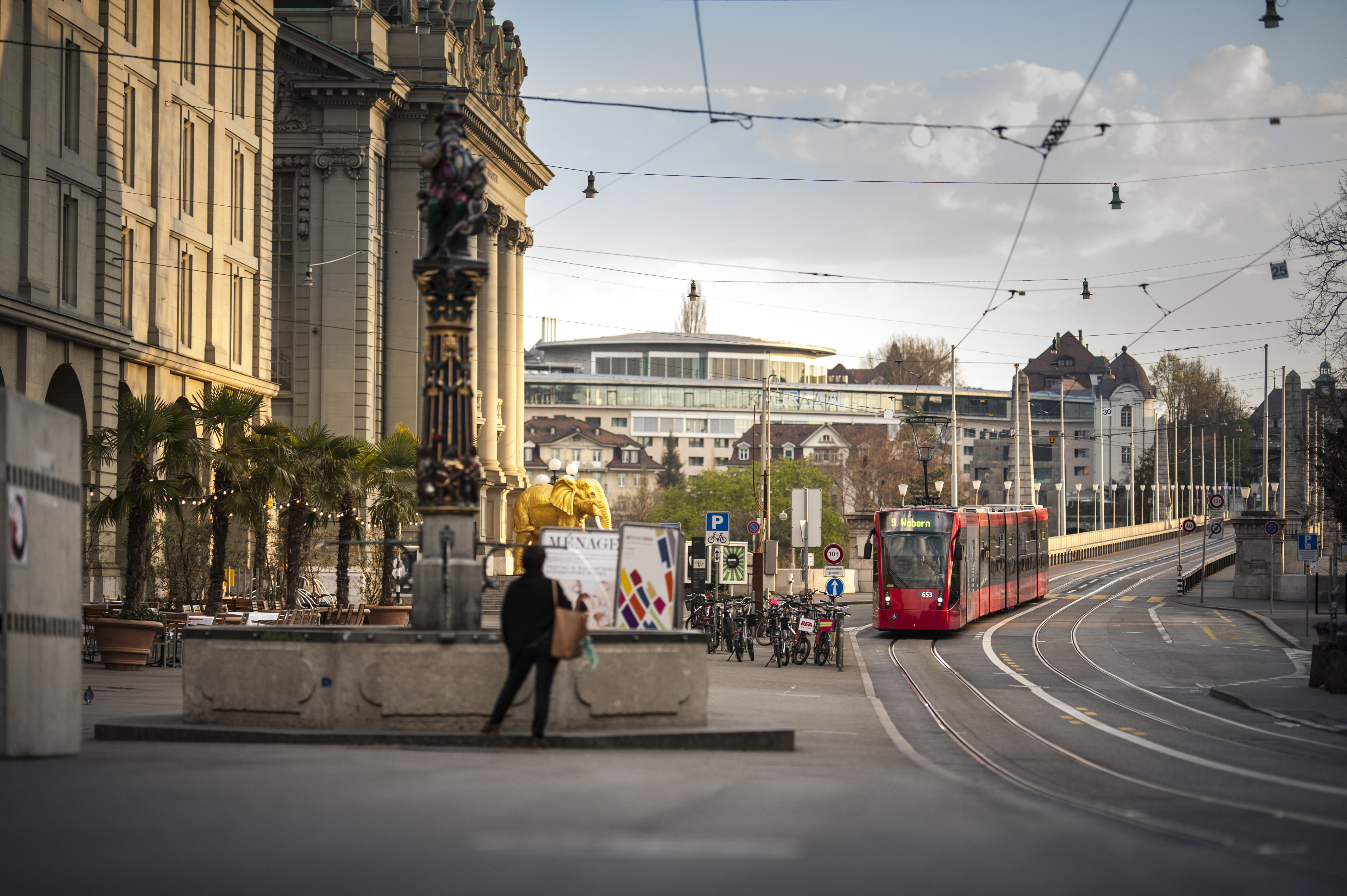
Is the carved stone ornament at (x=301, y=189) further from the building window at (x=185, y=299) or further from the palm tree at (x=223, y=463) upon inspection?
the palm tree at (x=223, y=463)

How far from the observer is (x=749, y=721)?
14.5 metres

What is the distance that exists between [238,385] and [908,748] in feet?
109

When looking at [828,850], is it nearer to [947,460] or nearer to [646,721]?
[646,721]

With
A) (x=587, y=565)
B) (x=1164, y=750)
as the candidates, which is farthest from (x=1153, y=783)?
(x=587, y=565)

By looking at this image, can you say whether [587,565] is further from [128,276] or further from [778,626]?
[128,276]

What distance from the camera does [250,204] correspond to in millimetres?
46312

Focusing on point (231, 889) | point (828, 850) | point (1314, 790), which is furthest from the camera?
point (1314, 790)

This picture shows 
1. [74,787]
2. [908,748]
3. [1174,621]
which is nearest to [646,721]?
[908,748]

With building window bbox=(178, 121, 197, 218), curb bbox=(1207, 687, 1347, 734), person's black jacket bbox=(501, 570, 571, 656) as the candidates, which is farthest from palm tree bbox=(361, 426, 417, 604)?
person's black jacket bbox=(501, 570, 571, 656)

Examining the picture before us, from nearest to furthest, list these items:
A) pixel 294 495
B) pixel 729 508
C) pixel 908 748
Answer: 1. pixel 908 748
2. pixel 294 495
3. pixel 729 508

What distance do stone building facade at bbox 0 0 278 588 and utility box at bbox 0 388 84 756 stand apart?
19.0m

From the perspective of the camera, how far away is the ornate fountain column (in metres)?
13.7

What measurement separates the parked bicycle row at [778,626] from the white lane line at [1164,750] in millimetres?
3535

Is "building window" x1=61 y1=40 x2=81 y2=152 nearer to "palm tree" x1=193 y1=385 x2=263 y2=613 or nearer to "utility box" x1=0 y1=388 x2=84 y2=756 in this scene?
"palm tree" x1=193 y1=385 x2=263 y2=613
